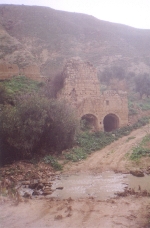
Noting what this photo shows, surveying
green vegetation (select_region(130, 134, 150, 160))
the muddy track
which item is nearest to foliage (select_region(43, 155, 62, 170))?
the muddy track

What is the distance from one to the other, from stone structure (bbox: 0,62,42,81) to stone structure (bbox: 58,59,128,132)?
8.10 meters

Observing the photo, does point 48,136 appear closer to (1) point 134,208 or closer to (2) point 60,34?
(1) point 134,208

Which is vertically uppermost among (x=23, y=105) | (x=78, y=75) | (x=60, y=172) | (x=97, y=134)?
(x=78, y=75)

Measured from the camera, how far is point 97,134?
2066 centimetres

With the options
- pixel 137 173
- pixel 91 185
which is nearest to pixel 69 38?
pixel 137 173

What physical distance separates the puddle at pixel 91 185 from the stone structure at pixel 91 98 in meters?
9.12

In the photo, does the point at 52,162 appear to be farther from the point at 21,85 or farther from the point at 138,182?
the point at 21,85

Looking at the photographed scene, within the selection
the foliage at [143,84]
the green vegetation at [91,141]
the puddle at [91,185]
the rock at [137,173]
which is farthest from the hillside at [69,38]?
the rock at [137,173]

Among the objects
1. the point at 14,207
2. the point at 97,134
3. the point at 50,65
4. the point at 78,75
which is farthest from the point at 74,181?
the point at 50,65

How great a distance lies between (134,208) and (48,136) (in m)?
9.83

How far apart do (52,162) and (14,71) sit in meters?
18.5

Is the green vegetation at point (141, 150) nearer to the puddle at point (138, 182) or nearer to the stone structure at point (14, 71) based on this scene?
the puddle at point (138, 182)

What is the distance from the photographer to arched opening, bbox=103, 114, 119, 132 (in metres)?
23.4

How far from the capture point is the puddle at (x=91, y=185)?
10031 mm
